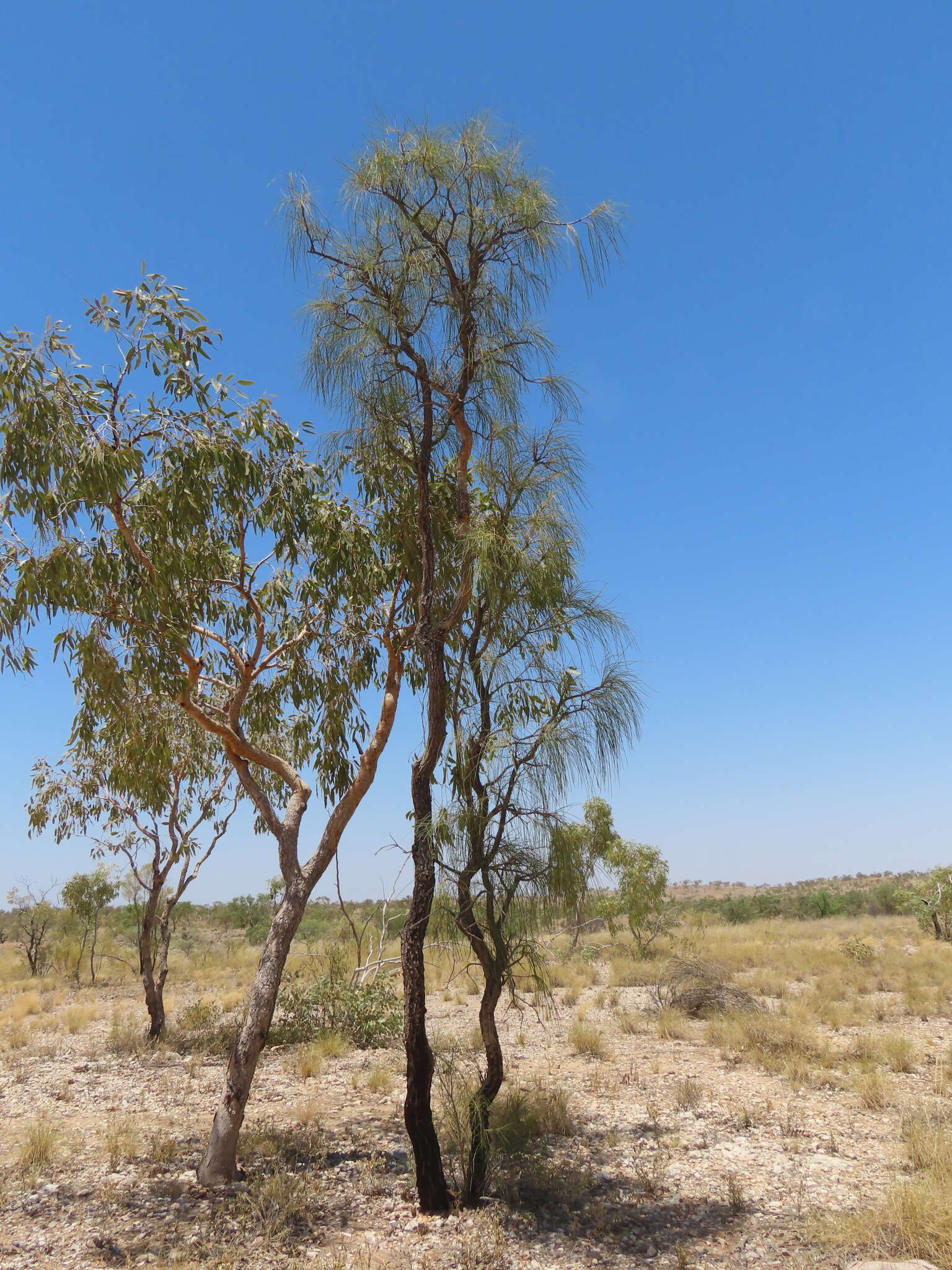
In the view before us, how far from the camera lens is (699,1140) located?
7.73 metres

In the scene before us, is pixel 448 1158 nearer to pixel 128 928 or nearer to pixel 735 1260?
pixel 735 1260

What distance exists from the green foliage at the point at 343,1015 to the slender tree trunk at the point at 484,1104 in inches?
243

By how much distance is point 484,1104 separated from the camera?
20.2 feet

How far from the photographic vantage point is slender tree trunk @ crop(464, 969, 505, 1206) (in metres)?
6.08

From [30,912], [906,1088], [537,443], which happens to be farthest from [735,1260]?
[30,912]

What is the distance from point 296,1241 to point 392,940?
18.4m

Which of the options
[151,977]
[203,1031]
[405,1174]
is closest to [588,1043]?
[405,1174]

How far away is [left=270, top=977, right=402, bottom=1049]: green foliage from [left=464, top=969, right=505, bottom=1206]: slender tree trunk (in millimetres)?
6168

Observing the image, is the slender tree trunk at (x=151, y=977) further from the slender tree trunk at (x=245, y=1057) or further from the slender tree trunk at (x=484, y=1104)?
the slender tree trunk at (x=484, y=1104)

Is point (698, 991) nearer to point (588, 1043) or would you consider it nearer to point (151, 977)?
point (588, 1043)

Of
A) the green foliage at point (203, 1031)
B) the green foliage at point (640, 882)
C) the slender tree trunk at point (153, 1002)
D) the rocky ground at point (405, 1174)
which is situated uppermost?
the green foliage at point (640, 882)

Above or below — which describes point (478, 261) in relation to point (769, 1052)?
above

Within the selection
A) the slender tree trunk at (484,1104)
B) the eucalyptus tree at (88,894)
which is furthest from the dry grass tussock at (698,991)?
the eucalyptus tree at (88,894)

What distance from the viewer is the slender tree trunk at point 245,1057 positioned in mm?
6504
